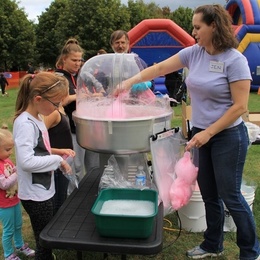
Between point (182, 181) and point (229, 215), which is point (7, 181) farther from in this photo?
point (229, 215)

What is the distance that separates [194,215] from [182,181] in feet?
2.34

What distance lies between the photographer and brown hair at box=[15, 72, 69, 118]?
1692 mm

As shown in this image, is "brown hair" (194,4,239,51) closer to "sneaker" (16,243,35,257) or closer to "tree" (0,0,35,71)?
"sneaker" (16,243,35,257)

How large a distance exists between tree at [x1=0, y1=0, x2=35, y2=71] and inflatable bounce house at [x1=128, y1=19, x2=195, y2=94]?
15423 mm

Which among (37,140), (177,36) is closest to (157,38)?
(177,36)

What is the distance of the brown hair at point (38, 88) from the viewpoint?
169cm

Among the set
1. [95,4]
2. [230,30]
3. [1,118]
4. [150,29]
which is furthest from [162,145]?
[95,4]

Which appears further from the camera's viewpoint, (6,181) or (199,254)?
(199,254)

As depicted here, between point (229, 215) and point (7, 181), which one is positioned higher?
point (7, 181)

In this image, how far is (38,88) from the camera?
1.69 meters

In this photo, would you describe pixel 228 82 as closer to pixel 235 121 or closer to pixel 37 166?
pixel 235 121

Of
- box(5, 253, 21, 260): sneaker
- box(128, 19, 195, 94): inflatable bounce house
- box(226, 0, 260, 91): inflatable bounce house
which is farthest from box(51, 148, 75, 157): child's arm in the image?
box(226, 0, 260, 91): inflatable bounce house

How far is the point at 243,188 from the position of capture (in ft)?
8.89

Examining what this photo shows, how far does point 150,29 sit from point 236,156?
9374mm
